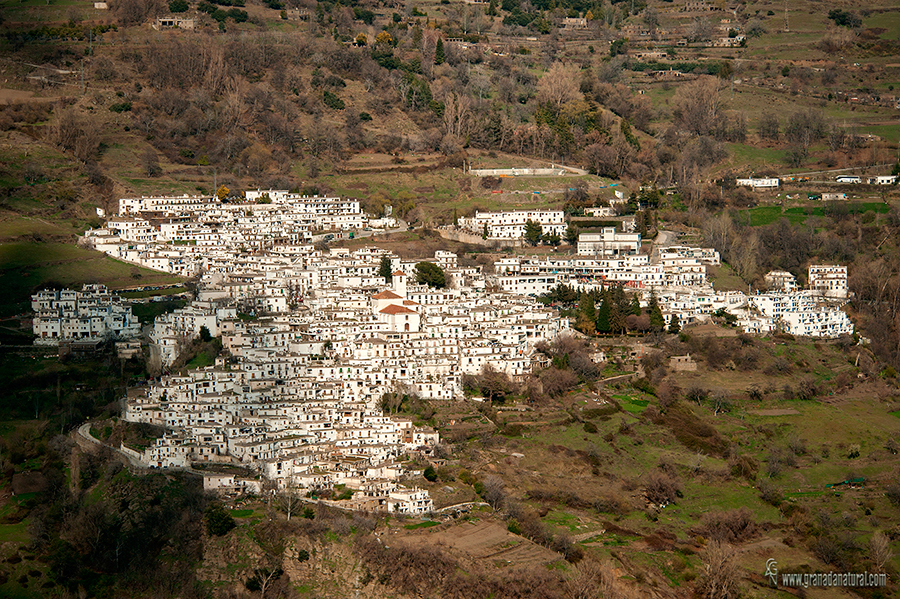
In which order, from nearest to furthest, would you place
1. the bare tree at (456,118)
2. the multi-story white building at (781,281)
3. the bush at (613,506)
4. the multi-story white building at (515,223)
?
the bush at (613,506), the multi-story white building at (781,281), the multi-story white building at (515,223), the bare tree at (456,118)

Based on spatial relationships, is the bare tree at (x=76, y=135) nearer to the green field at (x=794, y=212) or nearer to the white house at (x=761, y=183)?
the green field at (x=794, y=212)

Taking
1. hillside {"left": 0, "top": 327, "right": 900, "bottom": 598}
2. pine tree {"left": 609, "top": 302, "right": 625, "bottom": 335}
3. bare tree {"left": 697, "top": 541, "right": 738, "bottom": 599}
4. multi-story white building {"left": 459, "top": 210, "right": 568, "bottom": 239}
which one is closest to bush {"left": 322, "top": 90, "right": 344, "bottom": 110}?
multi-story white building {"left": 459, "top": 210, "right": 568, "bottom": 239}

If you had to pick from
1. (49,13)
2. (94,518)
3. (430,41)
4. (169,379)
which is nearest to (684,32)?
(430,41)

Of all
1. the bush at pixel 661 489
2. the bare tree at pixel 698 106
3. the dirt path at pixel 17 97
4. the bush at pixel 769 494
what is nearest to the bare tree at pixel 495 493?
the bush at pixel 661 489

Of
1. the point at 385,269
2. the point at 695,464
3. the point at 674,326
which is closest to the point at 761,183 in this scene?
the point at 674,326

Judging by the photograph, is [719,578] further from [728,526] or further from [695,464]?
[695,464]

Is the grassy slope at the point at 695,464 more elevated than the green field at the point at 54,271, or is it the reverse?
the green field at the point at 54,271
